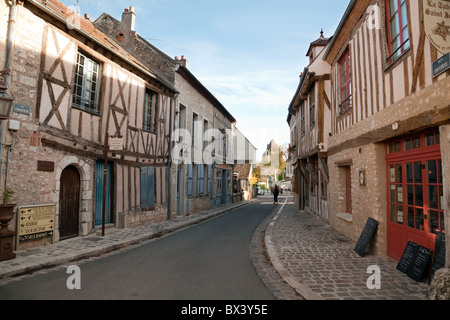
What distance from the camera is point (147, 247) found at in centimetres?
645

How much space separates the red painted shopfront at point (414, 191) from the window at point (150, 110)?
25.4 ft

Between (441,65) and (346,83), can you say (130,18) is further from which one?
(441,65)

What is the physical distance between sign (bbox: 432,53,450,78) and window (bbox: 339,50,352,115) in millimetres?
3522

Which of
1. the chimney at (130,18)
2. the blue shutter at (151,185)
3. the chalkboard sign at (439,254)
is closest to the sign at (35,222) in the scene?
the blue shutter at (151,185)

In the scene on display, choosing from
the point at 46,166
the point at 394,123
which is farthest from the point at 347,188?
the point at 46,166

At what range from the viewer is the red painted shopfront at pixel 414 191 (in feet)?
13.2

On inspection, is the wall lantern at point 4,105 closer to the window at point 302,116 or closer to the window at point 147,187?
the window at point 147,187

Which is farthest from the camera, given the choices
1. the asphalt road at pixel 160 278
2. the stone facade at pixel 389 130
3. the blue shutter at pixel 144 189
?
the blue shutter at pixel 144 189

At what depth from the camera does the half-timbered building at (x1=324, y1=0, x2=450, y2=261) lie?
12.4 feet

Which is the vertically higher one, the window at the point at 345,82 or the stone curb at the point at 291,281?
the window at the point at 345,82

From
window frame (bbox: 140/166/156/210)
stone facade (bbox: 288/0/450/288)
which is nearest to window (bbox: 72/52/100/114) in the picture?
window frame (bbox: 140/166/156/210)

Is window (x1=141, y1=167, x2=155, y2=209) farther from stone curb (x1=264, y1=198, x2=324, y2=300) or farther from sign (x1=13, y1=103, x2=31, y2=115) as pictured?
stone curb (x1=264, y1=198, x2=324, y2=300)

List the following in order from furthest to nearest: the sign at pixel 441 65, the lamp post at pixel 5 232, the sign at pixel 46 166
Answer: the sign at pixel 46 166
the lamp post at pixel 5 232
the sign at pixel 441 65
